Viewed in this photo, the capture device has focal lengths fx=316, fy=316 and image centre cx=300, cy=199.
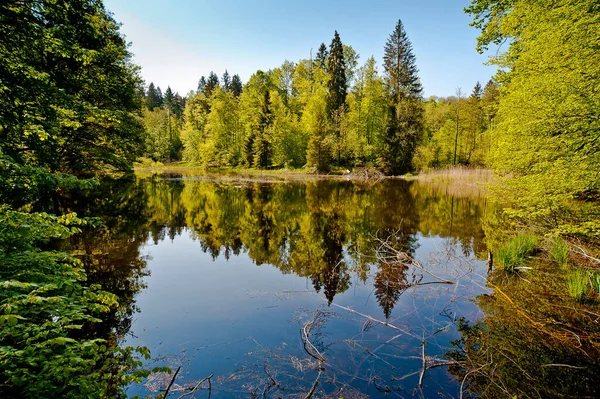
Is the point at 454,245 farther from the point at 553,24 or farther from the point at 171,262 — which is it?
the point at 171,262

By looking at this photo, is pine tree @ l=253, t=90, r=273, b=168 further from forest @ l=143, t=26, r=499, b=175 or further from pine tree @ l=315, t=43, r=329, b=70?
pine tree @ l=315, t=43, r=329, b=70

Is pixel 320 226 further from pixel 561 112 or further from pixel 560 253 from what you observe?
pixel 561 112

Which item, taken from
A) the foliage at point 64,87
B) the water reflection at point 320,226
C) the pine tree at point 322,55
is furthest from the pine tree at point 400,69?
the foliage at point 64,87

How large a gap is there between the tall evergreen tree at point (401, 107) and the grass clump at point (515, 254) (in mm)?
36733

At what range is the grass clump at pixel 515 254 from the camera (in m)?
9.38

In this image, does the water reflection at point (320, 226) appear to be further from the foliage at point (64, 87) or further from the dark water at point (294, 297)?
the foliage at point (64, 87)

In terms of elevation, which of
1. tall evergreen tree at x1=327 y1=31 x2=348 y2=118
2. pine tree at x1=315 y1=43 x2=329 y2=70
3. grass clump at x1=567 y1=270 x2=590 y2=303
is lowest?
grass clump at x1=567 y1=270 x2=590 y2=303

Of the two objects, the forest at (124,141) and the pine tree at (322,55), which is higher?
the pine tree at (322,55)

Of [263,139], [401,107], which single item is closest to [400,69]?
[401,107]

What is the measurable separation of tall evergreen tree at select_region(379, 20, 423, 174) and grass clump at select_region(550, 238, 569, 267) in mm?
37300

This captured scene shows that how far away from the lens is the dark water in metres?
5.07

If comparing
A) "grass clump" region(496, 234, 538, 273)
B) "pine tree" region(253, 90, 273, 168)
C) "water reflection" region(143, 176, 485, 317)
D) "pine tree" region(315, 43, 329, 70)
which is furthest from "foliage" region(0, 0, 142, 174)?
"pine tree" region(315, 43, 329, 70)

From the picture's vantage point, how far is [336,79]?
2013 inches

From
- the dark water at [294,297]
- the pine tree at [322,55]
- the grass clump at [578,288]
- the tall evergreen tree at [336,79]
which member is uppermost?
the pine tree at [322,55]
